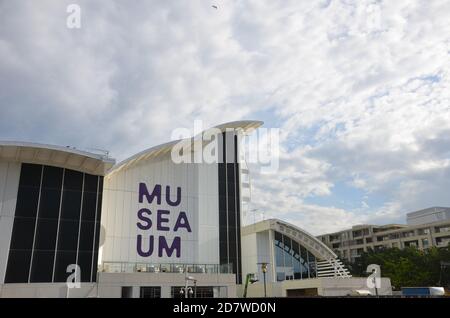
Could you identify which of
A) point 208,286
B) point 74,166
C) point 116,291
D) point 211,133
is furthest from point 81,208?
point 211,133

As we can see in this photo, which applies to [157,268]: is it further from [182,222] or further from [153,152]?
[153,152]

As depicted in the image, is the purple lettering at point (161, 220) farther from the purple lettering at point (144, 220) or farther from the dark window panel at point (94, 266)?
the dark window panel at point (94, 266)

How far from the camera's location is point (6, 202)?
3066 centimetres

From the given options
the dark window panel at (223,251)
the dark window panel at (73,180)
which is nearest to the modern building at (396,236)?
the dark window panel at (223,251)

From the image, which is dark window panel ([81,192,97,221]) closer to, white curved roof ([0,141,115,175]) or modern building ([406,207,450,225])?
white curved roof ([0,141,115,175])

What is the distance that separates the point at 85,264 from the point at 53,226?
3767 mm

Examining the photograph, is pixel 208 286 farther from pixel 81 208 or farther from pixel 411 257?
pixel 411 257

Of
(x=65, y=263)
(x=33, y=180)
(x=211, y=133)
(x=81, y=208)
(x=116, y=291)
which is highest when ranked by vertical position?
(x=211, y=133)

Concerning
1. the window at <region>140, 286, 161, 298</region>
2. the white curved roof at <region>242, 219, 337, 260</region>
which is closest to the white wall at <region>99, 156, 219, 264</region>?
the window at <region>140, 286, 161, 298</region>

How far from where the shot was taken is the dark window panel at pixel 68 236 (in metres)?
31.3

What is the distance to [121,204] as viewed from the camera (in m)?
36.4

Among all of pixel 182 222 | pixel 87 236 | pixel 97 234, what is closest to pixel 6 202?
pixel 87 236
